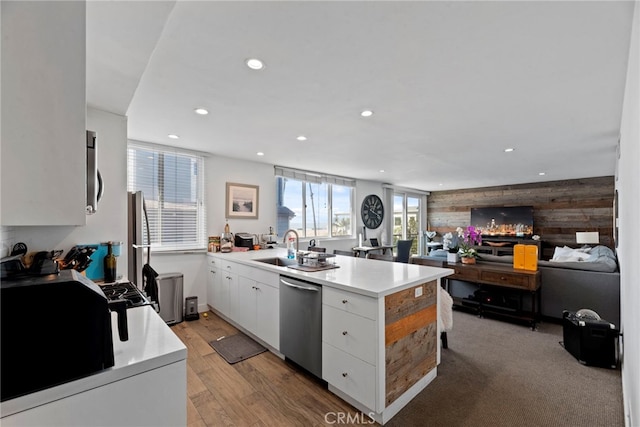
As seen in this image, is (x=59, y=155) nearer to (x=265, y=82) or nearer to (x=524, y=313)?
(x=265, y=82)

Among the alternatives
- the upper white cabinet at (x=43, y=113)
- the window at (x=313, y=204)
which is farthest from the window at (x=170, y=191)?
the upper white cabinet at (x=43, y=113)

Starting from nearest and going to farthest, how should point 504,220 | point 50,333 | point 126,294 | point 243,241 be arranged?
point 50,333 → point 126,294 → point 243,241 → point 504,220

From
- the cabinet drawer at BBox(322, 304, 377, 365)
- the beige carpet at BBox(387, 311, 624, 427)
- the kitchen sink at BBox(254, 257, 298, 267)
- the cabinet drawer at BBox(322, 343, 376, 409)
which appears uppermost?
the kitchen sink at BBox(254, 257, 298, 267)

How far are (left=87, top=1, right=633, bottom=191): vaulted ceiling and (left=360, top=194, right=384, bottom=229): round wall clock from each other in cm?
328

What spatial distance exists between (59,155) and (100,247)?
1.65 metres

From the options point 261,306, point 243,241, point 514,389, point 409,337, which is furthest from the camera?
point 243,241

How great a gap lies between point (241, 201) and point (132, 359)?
11.8 ft

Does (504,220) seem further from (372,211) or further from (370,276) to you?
(370,276)

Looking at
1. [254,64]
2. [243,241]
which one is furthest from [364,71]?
[243,241]

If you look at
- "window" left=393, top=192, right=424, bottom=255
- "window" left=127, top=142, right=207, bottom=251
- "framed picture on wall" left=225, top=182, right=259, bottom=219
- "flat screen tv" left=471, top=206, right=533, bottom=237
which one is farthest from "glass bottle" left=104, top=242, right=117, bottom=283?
"flat screen tv" left=471, top=206, right=533, bottom=237

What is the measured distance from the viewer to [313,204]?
18.7 ft

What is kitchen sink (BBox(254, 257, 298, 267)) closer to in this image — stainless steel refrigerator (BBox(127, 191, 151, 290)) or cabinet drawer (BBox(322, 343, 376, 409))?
stainless steel refrigerator (BBox(127, 191, 151, 290))

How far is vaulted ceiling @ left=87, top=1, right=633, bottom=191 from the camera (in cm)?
131

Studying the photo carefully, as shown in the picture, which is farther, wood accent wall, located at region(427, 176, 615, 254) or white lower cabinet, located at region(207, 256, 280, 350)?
wood accent wall, located at region(427, 176, 615, 254)
